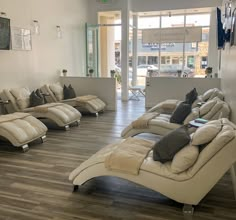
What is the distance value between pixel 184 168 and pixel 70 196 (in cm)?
128

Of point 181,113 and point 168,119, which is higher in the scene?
point 181,113

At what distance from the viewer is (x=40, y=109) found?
5.83 metres

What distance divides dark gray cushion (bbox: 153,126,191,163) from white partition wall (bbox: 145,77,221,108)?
5288 mm

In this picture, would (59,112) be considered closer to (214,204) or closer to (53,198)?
(53,198)

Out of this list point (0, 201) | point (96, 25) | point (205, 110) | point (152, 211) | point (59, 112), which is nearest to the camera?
point (152, 211)

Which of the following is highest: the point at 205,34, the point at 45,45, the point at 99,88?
the point at 205,34

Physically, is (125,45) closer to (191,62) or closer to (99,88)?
(99,88)

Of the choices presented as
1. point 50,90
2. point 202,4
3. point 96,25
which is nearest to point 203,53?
point 202,4

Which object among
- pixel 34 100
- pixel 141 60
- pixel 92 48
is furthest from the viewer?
pixel 141 60

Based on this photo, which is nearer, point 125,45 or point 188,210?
point 188,210

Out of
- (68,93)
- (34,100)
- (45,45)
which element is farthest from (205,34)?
(34,100)

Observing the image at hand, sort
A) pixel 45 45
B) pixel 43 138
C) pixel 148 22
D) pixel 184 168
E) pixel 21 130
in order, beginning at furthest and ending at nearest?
pixel 148 22 < pixel 45 45 < pixel 43 138 < pixel 21 130 < pixel 184 168

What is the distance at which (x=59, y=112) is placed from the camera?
5.88 meters

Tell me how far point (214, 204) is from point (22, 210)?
1.96 m
